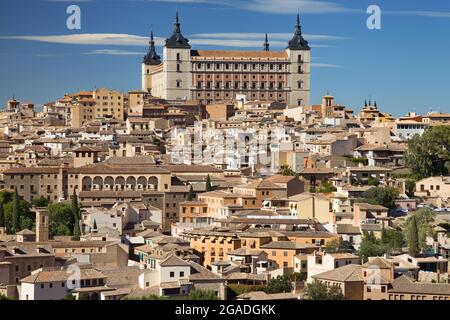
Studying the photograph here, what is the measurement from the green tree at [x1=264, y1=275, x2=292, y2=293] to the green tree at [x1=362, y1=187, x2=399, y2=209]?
3.44m

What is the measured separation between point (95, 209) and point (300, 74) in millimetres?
16095

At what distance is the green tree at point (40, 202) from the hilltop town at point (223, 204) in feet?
0.07

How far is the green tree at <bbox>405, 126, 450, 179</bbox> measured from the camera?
14172 mm

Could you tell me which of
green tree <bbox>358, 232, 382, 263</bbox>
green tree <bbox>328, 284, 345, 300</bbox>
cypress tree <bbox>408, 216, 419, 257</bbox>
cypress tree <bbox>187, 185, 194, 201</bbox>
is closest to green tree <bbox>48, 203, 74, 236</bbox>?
cypress tree <bbox>187, 185, 194, 201</bbox>

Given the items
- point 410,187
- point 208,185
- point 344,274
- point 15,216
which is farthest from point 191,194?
point 344,274

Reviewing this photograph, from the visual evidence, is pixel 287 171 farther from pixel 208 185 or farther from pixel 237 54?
pixel 237 54

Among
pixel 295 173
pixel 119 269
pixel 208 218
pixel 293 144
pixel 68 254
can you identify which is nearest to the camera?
pixel 119 269

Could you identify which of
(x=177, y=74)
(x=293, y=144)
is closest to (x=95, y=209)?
(x=293, y=144)

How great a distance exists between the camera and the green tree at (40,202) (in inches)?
535

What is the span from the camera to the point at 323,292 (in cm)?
759

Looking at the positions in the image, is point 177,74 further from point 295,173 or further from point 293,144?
point 295,173

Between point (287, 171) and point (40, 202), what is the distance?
11.0 ft

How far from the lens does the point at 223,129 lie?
63.4 ft

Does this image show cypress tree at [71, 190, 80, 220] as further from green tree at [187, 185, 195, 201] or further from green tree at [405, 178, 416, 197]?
green tree at [405, 178, 416, 197]
